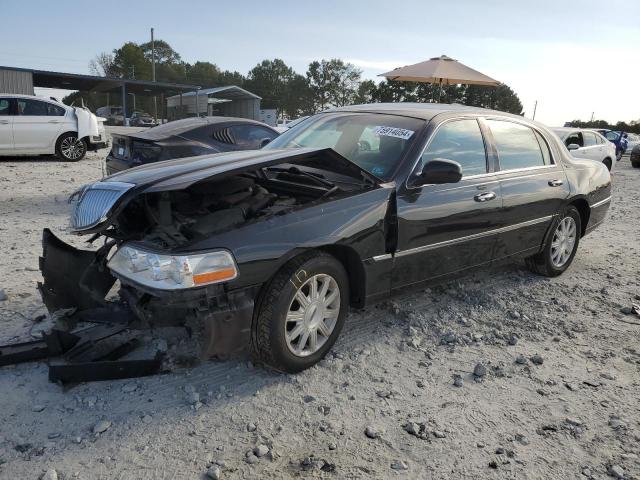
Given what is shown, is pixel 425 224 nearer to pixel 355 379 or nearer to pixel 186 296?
pixel 355 379

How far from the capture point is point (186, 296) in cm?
269

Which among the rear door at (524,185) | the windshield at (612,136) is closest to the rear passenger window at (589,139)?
the rear door at (524,185)

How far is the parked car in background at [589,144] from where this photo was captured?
42.2 ft

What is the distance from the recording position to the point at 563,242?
209 inches

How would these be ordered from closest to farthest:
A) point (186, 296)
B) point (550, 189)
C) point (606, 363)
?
point (186, 296)
point (606, 363)
point (550, 189)

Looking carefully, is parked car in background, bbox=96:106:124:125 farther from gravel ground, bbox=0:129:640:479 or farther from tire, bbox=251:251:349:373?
tire, bbox=251:251:349:373

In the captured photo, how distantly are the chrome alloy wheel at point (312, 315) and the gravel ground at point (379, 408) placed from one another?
7.5 inches

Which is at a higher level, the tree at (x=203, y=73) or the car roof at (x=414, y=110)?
the tree at (x=203, y=73)

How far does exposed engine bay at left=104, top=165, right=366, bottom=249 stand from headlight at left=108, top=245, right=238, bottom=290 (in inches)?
5.4

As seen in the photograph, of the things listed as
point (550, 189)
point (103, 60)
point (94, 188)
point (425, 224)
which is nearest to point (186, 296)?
point (94, 188)

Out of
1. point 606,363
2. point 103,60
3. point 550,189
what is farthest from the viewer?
point 103,60

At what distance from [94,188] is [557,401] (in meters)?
3.04

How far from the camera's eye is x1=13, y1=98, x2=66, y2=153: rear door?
12164 millimetres

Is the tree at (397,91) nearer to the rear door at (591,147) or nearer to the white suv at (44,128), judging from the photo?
the rear door at (591,147)
